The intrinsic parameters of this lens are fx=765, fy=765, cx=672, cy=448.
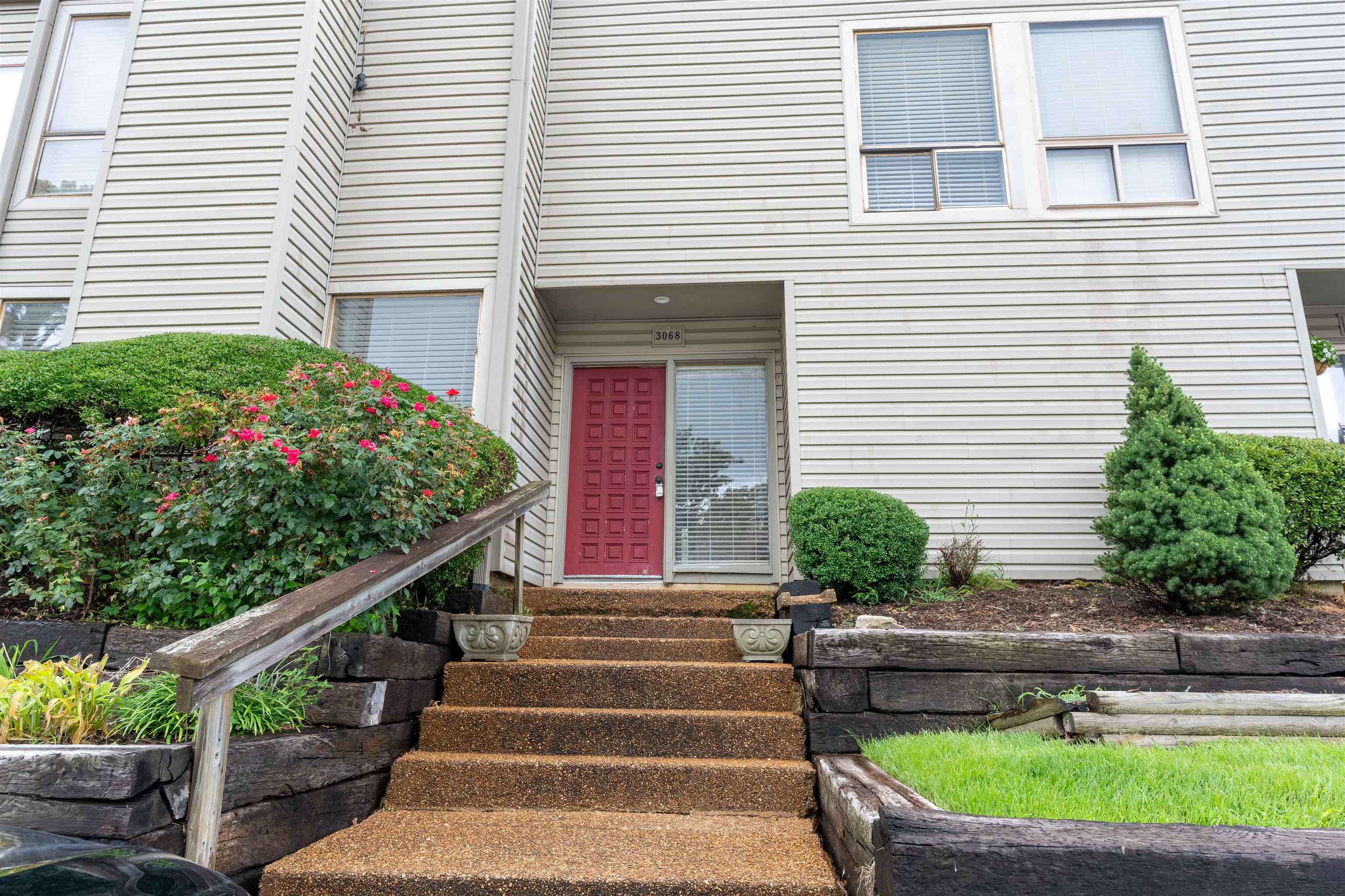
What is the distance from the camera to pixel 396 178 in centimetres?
607

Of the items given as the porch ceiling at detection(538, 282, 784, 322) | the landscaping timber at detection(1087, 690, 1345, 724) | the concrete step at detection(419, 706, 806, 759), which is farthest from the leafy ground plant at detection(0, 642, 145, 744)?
the porch ceiling at detection(538, 282, 784, 322)

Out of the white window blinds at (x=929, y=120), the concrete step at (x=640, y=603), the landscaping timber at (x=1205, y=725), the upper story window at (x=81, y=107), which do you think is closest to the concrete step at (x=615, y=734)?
the landscaping timber at (x=1205, y=725)

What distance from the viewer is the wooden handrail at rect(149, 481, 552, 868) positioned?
1.86m

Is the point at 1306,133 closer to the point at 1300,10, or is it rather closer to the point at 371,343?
the point at 1300,10

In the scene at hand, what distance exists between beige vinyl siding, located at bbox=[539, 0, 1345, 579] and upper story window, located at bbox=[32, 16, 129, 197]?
3.80m

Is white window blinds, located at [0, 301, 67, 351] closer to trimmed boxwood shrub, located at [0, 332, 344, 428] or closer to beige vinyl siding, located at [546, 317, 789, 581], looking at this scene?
trimmed boxwood shrub, located at [0, 332, 344, 428]

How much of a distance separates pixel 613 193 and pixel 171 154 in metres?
3.23

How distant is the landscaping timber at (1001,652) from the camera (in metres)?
3.23

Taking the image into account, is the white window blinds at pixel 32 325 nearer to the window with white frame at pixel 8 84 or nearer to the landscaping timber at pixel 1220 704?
the window with white frame at pixel 8 84

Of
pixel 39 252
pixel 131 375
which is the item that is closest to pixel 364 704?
pixel 131 375

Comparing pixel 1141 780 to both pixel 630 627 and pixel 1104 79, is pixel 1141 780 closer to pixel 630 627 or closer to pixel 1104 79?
pixel 630 627

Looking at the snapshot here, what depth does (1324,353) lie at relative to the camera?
604 cm

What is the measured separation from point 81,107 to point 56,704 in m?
6.61

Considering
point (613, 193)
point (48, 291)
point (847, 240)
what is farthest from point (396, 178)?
point (847, 240)
